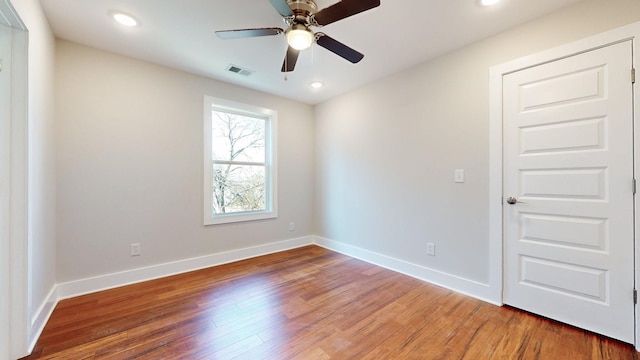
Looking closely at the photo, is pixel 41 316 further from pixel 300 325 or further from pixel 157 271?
pixel 300 325

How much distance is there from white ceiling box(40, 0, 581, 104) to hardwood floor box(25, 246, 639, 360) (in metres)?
2.41

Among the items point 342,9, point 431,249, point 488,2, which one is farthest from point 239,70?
point 431,249

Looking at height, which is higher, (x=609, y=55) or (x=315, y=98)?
(x=315, y=98)

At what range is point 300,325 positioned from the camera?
1921 millimetres

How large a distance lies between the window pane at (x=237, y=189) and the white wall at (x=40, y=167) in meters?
1.49

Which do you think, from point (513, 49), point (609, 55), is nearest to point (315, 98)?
point (513, 49)

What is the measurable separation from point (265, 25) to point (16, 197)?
209 cm

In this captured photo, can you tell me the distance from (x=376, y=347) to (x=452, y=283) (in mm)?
1316

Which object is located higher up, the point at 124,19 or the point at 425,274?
the point at 124,19

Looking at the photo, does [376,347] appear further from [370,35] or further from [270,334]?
[370,35]

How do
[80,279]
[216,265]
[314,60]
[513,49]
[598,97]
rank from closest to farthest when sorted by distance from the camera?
[598,97], [513,49], [80,279], [314,60], [216,265]

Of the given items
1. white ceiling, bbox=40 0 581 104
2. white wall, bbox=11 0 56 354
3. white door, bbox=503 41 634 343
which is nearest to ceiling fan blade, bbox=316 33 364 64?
white ceiling, bbox=40 0 581 104

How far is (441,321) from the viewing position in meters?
1.98

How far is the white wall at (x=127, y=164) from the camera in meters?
2.40
